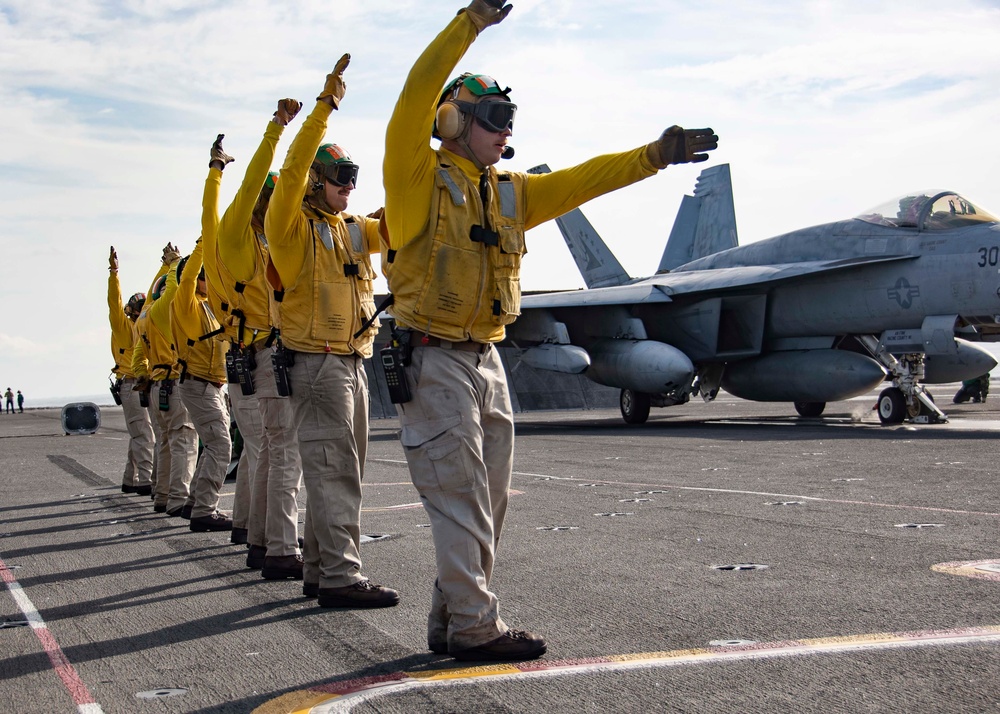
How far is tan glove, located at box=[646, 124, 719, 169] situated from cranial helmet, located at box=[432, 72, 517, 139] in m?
0.66

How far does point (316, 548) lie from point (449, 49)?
2920mm

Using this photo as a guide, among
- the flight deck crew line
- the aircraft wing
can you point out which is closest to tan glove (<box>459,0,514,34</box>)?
the flight deck crew line

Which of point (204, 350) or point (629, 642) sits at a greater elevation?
point (204, 350)

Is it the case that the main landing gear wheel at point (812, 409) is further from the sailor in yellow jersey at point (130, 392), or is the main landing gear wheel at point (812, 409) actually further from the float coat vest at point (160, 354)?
the float coat vest at point (160, 354)

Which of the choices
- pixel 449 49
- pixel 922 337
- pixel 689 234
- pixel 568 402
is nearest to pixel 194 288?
pixel 449 49

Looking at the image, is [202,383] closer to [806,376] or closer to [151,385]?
[151,385]

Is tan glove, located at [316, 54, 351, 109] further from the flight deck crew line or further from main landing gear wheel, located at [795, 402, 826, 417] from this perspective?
main landing gear wheel, located at [795, 402, 826, 417]

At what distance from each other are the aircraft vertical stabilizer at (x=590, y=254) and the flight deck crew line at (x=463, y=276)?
834 inches

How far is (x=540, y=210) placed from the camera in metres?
4.58

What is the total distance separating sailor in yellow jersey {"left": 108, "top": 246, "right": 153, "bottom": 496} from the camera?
1174 cm

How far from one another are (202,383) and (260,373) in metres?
2.83

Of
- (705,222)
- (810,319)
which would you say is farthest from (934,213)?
(705,222)

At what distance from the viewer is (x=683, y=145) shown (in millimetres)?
4297

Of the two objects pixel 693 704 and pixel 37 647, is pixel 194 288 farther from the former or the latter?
pixel 693 704
